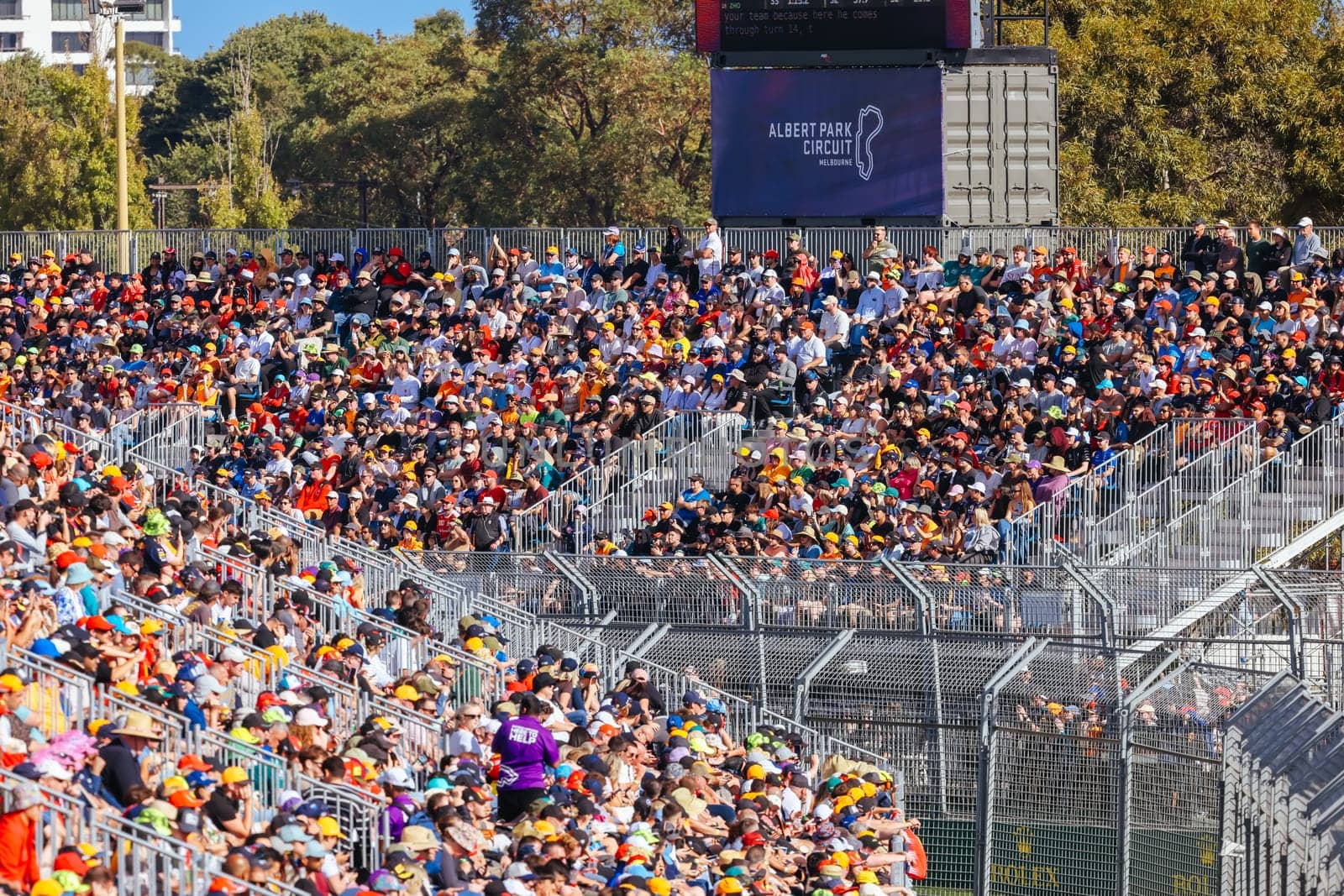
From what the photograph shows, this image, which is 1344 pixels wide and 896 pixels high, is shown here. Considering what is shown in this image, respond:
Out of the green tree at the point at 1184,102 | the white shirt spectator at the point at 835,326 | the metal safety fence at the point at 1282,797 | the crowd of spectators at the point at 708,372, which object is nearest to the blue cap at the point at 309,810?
the metal safety fence at the point at 1282,797

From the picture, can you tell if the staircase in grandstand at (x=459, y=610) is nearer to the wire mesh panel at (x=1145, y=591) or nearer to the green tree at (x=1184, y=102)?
the wire mesh panel at (x=1145, y=591)

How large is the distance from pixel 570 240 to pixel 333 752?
58.6ft

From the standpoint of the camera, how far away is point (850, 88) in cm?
3181

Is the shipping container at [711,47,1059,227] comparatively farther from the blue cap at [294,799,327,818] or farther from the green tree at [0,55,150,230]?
the green tree at [0,55,150,230]

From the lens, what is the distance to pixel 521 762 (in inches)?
672

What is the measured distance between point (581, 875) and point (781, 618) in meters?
7.70

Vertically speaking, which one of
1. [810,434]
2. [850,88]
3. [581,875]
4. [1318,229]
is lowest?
[581,875]

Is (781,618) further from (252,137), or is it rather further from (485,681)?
(252,137)

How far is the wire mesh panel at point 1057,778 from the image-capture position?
18578mm

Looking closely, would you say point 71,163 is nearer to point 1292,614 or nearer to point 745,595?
point 745,595

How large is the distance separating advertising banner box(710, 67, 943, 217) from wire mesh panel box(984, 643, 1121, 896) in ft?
40.6

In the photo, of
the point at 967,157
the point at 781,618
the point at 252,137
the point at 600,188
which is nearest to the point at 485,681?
the point at 781,618

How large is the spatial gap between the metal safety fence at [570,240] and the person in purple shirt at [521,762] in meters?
14.6

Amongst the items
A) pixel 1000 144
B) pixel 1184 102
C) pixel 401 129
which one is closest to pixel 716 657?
pixel 1000 144
